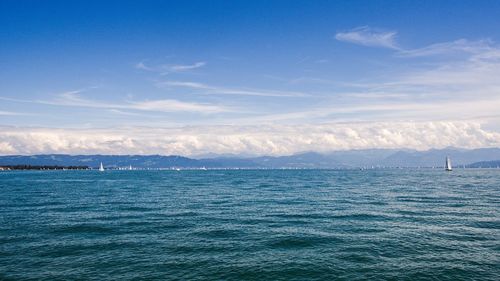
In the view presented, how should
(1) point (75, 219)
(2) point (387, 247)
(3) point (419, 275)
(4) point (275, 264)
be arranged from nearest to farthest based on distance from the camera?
(3) point (419, 275) → (4) point (275, 264) → (2) point (387, 247) → (1) point (75, 219)

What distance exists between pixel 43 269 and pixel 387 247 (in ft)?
116

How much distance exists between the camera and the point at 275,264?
3544 centimetres

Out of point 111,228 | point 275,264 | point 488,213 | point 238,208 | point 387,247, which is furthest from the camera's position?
point 238,208

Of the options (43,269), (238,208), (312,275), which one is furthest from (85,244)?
(238,208)

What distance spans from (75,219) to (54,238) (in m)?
14.6

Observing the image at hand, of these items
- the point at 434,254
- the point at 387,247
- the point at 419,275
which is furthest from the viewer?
the point at 387,247

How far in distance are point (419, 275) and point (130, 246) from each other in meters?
30.0

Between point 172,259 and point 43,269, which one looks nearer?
point 43,269

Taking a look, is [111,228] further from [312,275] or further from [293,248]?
[312,275]

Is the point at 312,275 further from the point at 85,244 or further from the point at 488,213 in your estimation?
the point at 488,213

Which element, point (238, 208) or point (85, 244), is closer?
point (85, 244)

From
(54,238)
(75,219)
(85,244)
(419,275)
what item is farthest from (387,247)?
(75,219)

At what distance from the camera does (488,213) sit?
64250 mm

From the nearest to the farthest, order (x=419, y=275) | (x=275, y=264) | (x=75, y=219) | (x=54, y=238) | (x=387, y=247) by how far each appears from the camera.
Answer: (x=419, y=275)
(x=275, y=264)
(x=387, y=247)
(x=54, y=238)
(x=75, y=219)
